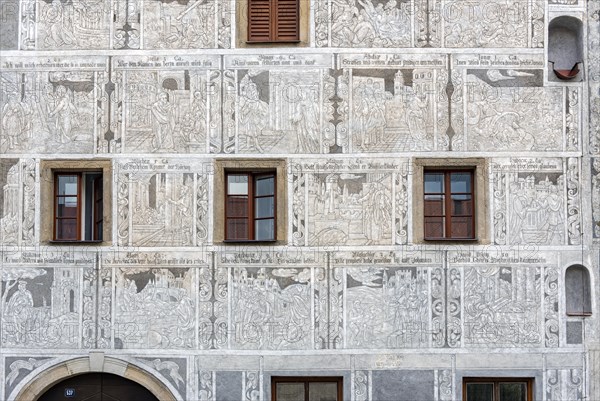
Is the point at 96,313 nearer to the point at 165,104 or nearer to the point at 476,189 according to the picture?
the point at 165,104

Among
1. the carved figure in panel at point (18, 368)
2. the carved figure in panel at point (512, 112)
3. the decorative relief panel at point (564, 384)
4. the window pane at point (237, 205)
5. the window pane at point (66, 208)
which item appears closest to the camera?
the decorative relief panel at point (564, 384)

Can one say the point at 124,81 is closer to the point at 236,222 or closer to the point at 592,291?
the point at 236,222

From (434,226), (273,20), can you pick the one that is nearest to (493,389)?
(434,226)

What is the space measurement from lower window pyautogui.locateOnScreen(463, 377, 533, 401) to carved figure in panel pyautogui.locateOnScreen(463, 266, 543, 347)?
527 mm

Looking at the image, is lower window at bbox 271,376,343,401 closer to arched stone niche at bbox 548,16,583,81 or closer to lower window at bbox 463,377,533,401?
lower window at bbox 463,377,533,401

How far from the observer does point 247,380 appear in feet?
50.7

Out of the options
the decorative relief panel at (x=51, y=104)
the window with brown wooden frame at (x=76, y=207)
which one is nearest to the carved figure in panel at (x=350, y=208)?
the window with brown wooden frame at (x=76, y=207)

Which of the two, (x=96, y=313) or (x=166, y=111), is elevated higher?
(x=166, y=111)

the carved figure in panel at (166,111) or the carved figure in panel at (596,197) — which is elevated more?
the carved figure in panel at (166,111)

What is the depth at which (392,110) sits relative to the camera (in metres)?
15.8

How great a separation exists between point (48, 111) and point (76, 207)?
148cm

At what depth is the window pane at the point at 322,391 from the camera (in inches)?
615

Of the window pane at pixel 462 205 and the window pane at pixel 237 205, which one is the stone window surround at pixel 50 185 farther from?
the window pane at pixel 462 205

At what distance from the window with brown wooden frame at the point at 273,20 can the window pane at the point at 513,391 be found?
234 inches
